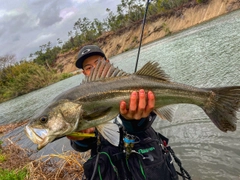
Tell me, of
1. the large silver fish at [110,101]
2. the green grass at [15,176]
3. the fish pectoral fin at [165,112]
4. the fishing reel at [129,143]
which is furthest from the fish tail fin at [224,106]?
the green grass at [15,176]

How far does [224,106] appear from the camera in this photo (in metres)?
2.57

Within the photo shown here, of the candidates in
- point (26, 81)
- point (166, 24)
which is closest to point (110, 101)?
point (26, 81)

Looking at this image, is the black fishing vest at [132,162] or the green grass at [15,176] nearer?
the black fishing vest at [132,162]

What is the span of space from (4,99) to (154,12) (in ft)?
157

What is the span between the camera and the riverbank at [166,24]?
5025 cm

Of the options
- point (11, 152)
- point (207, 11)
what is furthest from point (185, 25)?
point (11, 152)

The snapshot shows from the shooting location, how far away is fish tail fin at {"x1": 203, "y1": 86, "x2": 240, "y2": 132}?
2.52 m

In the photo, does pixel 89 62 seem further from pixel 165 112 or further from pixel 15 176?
pixel 15 176

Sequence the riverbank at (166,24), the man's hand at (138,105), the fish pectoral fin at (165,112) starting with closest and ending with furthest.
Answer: the man's hand at (138,105)
the fish pectoral fin at (165,112)
the riverbank at (166,24)

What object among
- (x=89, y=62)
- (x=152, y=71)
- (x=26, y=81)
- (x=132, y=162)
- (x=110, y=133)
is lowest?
(x=26, y=81)

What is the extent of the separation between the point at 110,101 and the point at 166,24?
60704mm

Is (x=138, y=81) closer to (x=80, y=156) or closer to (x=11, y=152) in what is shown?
(x=80, y=156)

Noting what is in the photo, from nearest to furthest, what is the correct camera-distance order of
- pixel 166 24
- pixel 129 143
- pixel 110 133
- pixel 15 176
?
pixel 110 133
pixel 129 143
pixel 15 176
pixel 166 24

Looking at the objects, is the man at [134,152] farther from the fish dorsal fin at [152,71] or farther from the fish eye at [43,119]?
the fish eye at [43,119]
